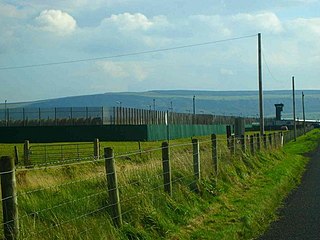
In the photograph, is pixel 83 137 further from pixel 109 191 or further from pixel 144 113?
pixel 109 191

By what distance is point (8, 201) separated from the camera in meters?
7.29

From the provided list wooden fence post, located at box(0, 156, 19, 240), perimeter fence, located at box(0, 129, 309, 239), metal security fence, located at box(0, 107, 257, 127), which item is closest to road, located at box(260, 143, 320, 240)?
perimeter fence, located at box(0, 129, 309, 239)

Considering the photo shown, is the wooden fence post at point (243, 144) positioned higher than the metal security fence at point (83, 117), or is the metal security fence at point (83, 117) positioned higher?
the metal security fence at point (83, 117)

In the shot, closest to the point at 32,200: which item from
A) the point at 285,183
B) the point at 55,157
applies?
the point at 285,183

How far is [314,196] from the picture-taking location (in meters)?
17.2

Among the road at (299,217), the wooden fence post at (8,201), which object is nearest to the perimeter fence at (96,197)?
the wooden fence post at (8,201)

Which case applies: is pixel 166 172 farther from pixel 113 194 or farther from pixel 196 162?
pixel 196 162

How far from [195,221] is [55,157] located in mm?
31144

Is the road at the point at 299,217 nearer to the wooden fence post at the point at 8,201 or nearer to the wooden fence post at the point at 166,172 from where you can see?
the wooden fence post at the point at 166,172

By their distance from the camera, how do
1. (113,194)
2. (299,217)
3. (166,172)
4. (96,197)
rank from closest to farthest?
(113,194) < (96,197) < (166,172) < (299,217)

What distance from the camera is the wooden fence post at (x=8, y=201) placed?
7289 mm

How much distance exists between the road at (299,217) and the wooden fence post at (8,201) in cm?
510

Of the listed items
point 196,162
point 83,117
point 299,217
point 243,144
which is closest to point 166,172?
point 196,162

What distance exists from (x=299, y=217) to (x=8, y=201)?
771 cm
